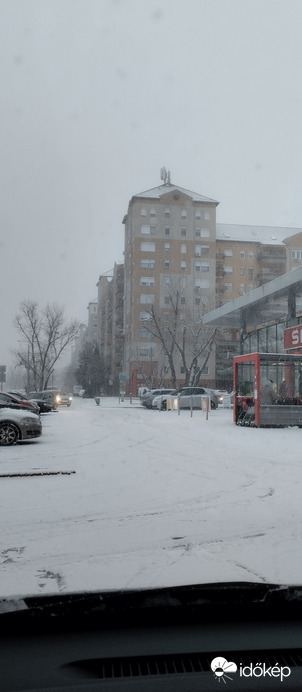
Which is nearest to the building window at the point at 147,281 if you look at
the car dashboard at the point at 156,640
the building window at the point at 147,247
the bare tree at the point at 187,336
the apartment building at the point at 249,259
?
the building window at the point at 147,247

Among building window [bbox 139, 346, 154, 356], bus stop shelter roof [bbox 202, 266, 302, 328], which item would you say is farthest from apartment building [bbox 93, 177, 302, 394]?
bus stop shelter roof [bbox 202, 266, 302, 328]

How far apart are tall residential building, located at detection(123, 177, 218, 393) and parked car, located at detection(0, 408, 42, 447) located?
5940 cm

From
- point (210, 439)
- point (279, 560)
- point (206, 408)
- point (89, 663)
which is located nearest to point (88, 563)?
point (279, 560)

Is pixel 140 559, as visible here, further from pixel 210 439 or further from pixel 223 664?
pixel 210 439

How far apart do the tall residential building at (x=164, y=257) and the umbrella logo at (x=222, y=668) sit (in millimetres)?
72330

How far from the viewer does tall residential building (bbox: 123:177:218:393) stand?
77062 mm

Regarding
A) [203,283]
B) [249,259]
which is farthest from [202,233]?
[249,259]

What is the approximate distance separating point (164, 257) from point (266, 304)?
44.0 meters

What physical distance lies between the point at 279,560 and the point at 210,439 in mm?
12898

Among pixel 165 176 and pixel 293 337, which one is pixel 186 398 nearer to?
pixel 293 337

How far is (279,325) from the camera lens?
38.7 metres

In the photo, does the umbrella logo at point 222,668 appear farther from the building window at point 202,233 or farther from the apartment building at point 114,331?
the apartment building at point 114,331

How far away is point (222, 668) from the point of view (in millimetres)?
2670

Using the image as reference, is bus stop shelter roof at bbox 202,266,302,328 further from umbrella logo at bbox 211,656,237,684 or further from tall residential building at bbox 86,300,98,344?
tall residential building at bbox 86,300,98,344
